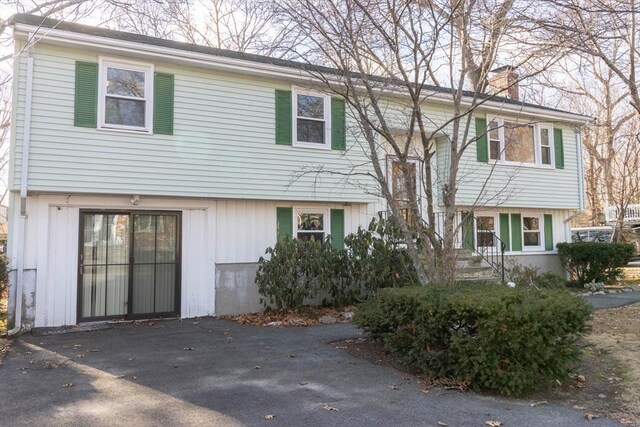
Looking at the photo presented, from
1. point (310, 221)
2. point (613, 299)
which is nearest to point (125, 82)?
point (310, 221)

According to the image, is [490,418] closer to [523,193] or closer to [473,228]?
[473,228]

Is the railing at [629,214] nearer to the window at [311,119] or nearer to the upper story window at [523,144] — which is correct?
the upper story window at [523,144]

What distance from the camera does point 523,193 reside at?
13812 millimetres

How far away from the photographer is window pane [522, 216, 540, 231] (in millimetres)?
14547

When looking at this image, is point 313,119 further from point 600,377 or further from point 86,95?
point 600,377

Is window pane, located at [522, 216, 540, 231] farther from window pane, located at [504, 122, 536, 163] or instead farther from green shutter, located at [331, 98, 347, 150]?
green shutter, located at [331, 98, 347, 150]

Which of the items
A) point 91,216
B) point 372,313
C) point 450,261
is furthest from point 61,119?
point 450,261

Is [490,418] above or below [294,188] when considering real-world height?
below

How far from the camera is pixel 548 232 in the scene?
14812 mm

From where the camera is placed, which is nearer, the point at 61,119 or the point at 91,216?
the point at 61,119

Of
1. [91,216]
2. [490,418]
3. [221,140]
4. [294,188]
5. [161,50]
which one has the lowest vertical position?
[490,418]

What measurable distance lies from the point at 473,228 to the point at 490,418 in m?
9.62

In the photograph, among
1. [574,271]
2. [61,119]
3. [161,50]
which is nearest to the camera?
[61,119]

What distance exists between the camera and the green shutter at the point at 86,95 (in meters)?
8.74
